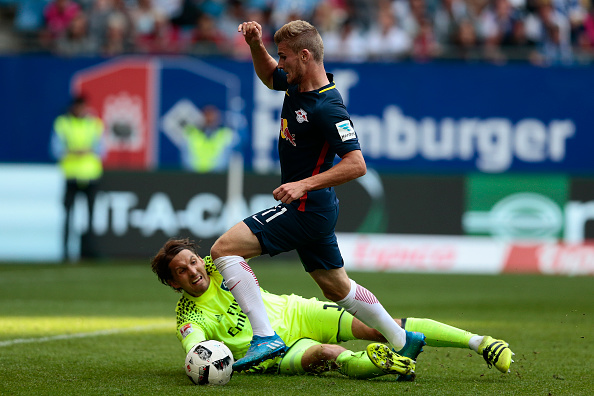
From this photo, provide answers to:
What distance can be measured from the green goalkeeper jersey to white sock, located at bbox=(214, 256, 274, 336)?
1.50 ft

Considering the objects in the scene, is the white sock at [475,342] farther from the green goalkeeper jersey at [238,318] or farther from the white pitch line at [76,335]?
the white pitch line at [76,335]

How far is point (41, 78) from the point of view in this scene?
1816 centimetres

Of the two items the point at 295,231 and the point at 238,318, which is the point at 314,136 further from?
the point at 238,318

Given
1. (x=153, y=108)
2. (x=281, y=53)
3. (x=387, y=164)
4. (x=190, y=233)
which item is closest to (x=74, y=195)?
(x=190, y=233)

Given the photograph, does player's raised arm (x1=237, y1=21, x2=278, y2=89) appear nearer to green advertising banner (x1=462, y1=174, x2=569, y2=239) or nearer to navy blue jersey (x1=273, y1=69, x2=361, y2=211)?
navy blue jersey (x1=273, y1=69, x2=361, y2=211)

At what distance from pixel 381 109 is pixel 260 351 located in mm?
13316

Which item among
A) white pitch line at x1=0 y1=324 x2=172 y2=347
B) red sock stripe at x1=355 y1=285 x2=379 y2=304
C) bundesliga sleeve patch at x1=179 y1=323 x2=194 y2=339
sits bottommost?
white pitch line at x1=0 y1=324 x2=172 y2=347

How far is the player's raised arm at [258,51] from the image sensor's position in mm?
5801

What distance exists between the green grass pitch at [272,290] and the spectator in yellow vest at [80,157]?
1.97 ft

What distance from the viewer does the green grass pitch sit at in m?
5.34

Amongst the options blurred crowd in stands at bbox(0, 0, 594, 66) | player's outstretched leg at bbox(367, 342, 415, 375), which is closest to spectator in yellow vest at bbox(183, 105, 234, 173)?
blurred crowd in stands at bbox(0, 0, 594, 66)

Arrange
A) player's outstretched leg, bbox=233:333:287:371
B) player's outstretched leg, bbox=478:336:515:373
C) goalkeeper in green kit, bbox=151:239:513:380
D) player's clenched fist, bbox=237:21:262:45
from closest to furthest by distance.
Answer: player's outstretched leg, bbox=233:333:287:371
player's outstretched leg, bbox=478:336:515:373
goalkeeper in green kit, bbox=151:239:513:380
player's clenched fist, bbox=237:21:262:45

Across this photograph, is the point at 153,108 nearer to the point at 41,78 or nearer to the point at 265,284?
the point at 41,78

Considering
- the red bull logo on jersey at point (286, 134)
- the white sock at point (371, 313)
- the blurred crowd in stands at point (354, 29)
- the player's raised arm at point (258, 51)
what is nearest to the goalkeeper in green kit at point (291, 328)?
the white sock at point (371, 313)
